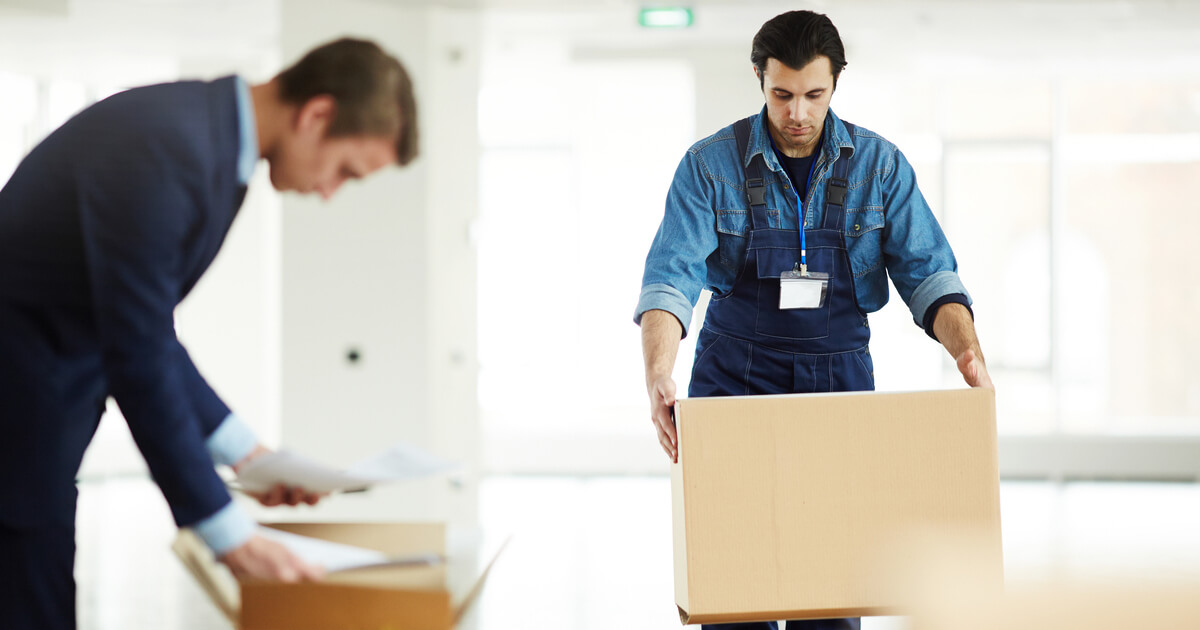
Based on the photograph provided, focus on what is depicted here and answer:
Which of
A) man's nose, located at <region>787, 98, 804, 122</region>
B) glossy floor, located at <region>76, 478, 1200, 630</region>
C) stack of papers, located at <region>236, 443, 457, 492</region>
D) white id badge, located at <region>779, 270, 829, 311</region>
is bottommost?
glossy floor, located at <region>76, 478, 1200, 630</region>

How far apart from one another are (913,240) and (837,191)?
156 millimetres

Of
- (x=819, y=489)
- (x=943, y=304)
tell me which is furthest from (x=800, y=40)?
(x=819, y=489)

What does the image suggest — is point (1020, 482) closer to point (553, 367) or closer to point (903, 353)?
point (903, 353)

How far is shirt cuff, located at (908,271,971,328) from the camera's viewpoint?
5.37 ft

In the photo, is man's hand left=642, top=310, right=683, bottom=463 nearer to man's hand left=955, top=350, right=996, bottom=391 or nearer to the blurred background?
man's hand left=955, top=350, right=996, bottom=391

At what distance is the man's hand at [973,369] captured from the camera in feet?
4.90

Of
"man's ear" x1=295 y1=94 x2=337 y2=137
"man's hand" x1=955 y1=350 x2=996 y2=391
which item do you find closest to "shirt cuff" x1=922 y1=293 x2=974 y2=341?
"man's hand" x1=955 y1=350 x2=996 y2=391

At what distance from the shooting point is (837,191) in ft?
5.49

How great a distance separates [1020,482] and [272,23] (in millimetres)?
5244

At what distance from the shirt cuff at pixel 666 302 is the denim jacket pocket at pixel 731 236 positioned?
12cm

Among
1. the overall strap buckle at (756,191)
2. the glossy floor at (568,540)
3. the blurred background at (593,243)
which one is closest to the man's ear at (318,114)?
the overall strap buckle at (756,191)

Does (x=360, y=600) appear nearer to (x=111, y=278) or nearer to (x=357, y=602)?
(x=357, y=602)

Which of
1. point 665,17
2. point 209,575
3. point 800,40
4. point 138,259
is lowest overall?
point 209,575

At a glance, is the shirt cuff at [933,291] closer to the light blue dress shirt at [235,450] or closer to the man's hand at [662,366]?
the man's hand at [662,366]
